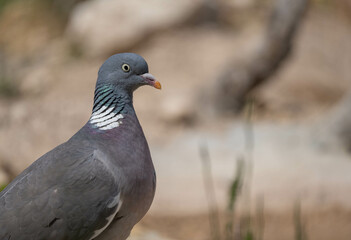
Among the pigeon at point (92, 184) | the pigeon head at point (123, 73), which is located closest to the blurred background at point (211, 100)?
the pigeon at point (92, 184)

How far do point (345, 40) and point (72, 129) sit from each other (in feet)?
19.1

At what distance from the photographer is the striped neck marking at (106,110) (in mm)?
2674

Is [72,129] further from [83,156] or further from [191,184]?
[83,156]

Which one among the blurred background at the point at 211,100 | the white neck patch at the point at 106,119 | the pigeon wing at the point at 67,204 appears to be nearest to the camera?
the pigeon wing at the point at 67,204

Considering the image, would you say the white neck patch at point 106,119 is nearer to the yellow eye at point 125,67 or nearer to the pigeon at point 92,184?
the pigeon at point 92,184

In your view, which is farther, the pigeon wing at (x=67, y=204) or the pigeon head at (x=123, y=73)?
the pigeon head at (x=123, y=73)

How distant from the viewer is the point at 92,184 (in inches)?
98.5

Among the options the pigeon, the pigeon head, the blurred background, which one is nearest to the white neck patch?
the pigeon

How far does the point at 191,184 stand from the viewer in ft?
20.9

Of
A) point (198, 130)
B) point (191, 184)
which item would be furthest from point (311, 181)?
point (198, 130)

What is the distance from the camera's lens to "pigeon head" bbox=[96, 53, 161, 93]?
2686 mm

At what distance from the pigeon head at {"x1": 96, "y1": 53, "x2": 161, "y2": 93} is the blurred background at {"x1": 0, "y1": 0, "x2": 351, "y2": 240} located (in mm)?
592

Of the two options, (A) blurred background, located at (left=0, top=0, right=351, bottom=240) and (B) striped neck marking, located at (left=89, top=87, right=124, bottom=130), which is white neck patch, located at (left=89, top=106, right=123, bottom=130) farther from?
(A) blurred background, located at (left=0, top=0, right=351, bottom=240)

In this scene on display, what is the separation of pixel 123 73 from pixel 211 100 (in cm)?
577
